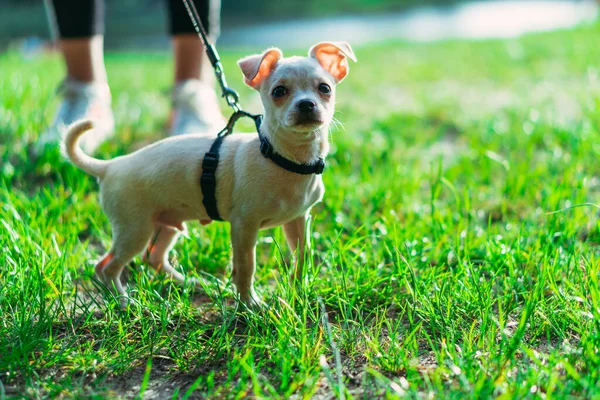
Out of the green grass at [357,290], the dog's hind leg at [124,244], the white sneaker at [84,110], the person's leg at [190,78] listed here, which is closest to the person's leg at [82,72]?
the white sneaker at [84,110]

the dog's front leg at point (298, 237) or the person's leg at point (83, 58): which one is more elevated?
the person's leg at point (83, 58)

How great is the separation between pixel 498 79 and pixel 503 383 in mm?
4856

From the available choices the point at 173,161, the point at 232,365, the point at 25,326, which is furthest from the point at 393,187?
the point at 25,326

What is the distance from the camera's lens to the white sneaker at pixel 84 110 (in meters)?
3.73

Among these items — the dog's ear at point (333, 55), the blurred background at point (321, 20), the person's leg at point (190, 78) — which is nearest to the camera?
the dog's ear at point (333, 55)

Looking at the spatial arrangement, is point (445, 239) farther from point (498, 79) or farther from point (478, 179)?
point (498, 79)

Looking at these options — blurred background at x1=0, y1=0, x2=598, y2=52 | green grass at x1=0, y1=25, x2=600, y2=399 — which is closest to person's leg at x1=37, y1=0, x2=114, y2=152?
green grass at x1=0, y1=25, x2=600, y2=399

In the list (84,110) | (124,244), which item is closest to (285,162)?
(124,244)

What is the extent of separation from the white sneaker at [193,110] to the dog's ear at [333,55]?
1555mm

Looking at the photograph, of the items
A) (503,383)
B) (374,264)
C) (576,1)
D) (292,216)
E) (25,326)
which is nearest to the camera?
(503,383)

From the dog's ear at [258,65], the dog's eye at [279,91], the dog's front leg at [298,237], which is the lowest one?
the dog's front leg at [298,237]

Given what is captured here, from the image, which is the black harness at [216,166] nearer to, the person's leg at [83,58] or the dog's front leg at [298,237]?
the dog's front leg at [298,237]

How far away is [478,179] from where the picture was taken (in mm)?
3439

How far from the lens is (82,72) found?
3.99m
